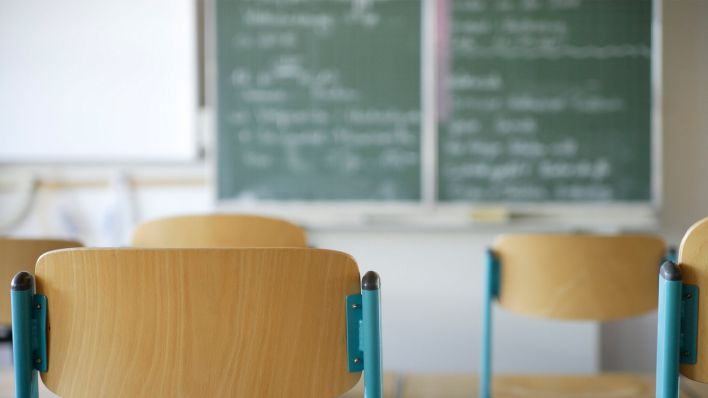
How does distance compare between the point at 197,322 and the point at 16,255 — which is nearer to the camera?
the point at 197,322

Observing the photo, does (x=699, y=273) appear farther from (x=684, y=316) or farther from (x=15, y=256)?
(x=15, y=256)

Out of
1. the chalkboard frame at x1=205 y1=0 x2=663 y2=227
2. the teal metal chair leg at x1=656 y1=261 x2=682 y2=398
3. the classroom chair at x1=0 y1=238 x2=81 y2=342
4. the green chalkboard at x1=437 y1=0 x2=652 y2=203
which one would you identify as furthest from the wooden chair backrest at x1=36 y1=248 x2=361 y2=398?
the green chalkboard at x1=437 y1=0 x2=652 y2=203

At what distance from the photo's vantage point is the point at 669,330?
1.09m

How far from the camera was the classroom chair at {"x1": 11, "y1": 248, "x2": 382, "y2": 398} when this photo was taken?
0.94m

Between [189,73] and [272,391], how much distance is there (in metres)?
2.36

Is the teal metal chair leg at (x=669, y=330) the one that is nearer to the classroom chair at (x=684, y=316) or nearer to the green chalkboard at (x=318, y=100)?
the classroom chair at (x=684, y=316)

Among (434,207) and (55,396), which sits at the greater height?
(434,207)

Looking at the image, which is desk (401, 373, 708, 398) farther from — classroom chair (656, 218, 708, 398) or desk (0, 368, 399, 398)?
classroom chair (656, 218, 708, 398)

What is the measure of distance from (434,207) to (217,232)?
1271 millimetres

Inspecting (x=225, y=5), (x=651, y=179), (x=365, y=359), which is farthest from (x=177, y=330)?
(x=651, y=179)

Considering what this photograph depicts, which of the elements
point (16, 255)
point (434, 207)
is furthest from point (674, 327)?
point (434, 207)

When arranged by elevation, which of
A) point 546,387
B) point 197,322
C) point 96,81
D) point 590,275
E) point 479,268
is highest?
point 96,81

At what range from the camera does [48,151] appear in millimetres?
3109

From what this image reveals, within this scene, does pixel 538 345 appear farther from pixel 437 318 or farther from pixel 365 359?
pixel 365 359
